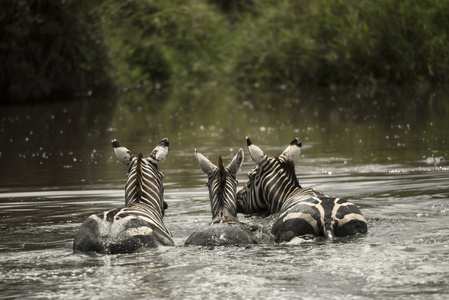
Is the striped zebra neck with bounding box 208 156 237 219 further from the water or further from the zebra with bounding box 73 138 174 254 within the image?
the zebra with bounding box 73 138 174 254

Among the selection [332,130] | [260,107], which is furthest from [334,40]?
[332,130]

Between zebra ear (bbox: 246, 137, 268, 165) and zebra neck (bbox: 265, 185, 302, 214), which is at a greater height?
zebra ear (bbox: 246, 137, 268, 165)

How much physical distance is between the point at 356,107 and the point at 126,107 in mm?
7582

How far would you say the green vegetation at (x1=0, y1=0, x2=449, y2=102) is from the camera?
3055 centimetres

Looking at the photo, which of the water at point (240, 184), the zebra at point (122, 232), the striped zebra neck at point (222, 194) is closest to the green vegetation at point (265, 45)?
the water at point (240, 184)

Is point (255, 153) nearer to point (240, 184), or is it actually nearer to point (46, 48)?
point (240, 184)

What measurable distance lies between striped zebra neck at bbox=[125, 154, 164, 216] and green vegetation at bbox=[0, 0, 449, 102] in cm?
2078

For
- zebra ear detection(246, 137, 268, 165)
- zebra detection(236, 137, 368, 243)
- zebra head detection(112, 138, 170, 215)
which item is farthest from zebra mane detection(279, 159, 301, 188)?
zebra head detection(112, 138, 170, 215)

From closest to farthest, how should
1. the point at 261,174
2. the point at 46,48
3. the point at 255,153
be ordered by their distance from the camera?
the point at 255,153 < the point at 261,174 < the point at 46,48

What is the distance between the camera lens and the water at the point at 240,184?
22.4 ft

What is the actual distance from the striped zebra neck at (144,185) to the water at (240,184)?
1.49 feet

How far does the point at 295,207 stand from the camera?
345 inches

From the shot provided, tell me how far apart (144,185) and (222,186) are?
0.74 m

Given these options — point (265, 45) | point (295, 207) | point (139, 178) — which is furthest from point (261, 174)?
point (265, 45)
